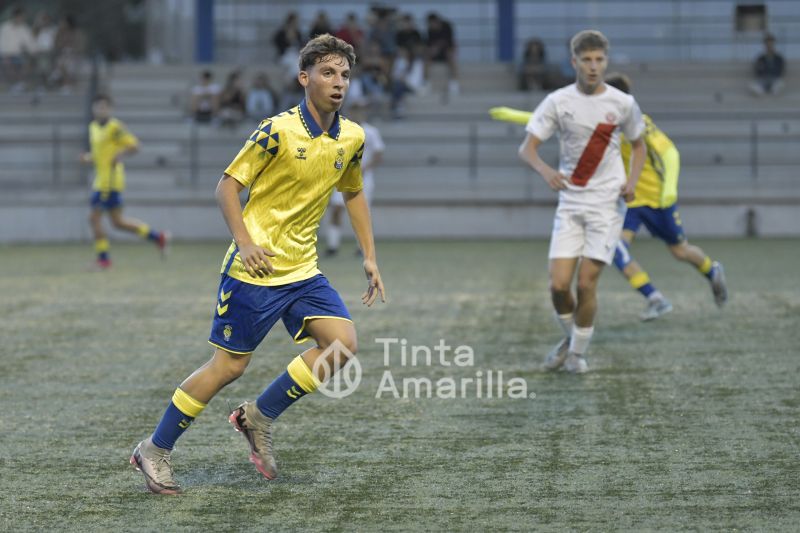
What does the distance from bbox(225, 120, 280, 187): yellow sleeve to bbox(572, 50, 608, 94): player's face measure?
292 cm

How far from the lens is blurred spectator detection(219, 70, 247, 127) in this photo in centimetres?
2283

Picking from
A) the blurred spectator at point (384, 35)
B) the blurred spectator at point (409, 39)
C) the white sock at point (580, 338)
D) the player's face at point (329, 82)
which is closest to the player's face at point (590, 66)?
the white sock at point (580, 338)

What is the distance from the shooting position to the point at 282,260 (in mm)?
5336

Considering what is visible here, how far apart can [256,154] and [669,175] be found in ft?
18.9

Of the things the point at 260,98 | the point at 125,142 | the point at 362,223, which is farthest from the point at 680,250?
the point at 260,98

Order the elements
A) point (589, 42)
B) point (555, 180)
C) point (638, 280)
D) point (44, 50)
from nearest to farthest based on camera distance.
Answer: point (589, 42)
point (555, 180)
point (638, 280)
point (44, 50)

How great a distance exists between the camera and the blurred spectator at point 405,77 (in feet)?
77.2

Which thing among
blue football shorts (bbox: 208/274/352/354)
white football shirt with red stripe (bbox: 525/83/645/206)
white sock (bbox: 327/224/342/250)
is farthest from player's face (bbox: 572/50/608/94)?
white sock (bbox: 327/224/342/250)

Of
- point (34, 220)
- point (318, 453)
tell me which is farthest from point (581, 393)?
point (34, 220)

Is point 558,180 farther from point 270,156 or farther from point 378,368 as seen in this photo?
point 270,156

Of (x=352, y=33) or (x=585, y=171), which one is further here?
(x=352, y=33)

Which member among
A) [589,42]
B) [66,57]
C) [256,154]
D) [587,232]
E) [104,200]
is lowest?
[104,200]

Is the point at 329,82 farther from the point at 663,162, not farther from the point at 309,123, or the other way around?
the point at 663,162

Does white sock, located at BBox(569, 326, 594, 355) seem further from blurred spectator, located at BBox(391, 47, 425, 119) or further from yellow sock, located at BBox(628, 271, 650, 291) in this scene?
blurred spectator, located at BBox(391, 47, 425, 119)
